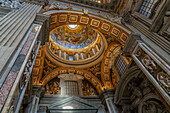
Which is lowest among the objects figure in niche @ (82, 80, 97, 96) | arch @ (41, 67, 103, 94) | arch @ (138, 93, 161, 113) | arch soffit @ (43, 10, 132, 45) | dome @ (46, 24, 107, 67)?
arch @ (138, 93, 161, 113)

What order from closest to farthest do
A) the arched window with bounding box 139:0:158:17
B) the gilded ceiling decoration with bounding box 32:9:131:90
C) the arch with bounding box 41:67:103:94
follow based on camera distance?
the arched window with bounding box 139:0:158:17 → the gilded ceiling decoration with bounding box 32:9:131:90 → the arch with bounding box 41:67:103:94

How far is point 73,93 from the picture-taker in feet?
34.3

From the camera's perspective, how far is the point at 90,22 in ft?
31.2

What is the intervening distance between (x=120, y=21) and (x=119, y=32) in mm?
1013

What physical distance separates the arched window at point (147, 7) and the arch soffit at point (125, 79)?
392cm

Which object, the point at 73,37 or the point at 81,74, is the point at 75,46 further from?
the point at 81,74

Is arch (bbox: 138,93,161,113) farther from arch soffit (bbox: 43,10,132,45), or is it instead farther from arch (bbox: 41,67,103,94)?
arch (bbox: 41,67,103,94)

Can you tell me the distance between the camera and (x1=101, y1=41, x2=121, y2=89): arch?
421 inches

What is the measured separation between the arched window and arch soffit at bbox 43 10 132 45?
1.71 m

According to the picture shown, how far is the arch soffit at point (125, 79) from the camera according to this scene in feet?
22.7

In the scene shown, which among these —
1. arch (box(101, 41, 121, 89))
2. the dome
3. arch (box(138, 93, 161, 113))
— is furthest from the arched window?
arch (box(138, 93, 161, 113))

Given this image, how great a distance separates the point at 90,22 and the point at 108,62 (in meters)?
4.23

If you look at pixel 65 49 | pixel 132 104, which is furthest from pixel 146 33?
pixel 65 49

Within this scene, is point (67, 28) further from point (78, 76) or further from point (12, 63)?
point (12, 63)
